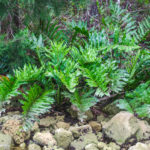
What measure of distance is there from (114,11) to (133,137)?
2052 mm

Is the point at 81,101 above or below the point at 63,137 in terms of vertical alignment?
above

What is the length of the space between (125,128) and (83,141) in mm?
423

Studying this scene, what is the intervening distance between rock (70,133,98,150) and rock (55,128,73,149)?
0.17 ft

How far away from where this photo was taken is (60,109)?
2.45 m

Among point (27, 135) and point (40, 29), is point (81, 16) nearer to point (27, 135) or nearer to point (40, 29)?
point (40, 29)

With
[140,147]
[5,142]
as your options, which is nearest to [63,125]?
[5,142]

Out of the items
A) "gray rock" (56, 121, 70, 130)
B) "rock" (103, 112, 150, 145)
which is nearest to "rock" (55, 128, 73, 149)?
"gray rock" (56, 121, 70, 130)

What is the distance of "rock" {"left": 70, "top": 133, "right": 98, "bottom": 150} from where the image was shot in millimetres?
1977

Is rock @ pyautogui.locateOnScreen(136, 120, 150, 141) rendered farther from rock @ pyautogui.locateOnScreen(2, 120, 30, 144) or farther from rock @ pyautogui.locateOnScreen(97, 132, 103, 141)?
rock @ pyautogui.locateOnScreen(2, 120, 30, 144)

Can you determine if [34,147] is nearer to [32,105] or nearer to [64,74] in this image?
[32,105]

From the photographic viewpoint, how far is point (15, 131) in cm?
204

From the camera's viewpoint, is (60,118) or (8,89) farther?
(60,118)

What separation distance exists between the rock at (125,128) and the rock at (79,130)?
17cm

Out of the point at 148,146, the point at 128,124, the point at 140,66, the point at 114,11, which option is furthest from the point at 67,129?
the point at 114,11
